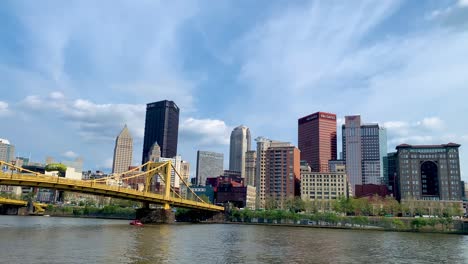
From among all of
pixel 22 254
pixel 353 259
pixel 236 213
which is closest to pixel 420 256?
pixel 353 259

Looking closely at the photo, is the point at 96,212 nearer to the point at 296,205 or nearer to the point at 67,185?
the point at 296,205

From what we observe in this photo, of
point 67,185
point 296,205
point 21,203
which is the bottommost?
point 21,203

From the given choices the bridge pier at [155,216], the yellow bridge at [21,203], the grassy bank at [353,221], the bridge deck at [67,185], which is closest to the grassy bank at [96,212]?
the yellow bridge at [21,203]

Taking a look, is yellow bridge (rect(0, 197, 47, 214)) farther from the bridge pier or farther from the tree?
the tree

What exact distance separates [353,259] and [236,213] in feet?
358

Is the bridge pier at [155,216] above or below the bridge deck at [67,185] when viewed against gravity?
below

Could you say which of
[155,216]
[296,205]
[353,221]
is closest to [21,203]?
[155,216]

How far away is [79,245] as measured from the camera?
44188 mm

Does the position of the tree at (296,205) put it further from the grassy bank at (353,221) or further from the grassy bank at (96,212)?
the grassy bank at (96,212)

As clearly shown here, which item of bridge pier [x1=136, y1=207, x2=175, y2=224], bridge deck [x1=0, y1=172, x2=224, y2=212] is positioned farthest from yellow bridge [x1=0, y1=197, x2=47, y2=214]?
bridge deck [x1=0, y1=172, x2=224, y2=212]

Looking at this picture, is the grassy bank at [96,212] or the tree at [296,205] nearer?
the tree at [296,205]

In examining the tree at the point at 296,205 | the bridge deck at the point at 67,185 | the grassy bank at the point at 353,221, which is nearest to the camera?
the bridge deck at the point at 67,185

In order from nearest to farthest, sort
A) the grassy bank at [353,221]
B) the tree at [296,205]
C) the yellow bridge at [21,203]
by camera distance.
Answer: the grassy bank at [353,221], the yellow bridge at [21,203], the tree at [296,205]

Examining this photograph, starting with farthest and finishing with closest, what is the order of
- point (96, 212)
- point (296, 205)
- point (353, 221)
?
point (96, 212), point (296, 205), point (353, 221)
